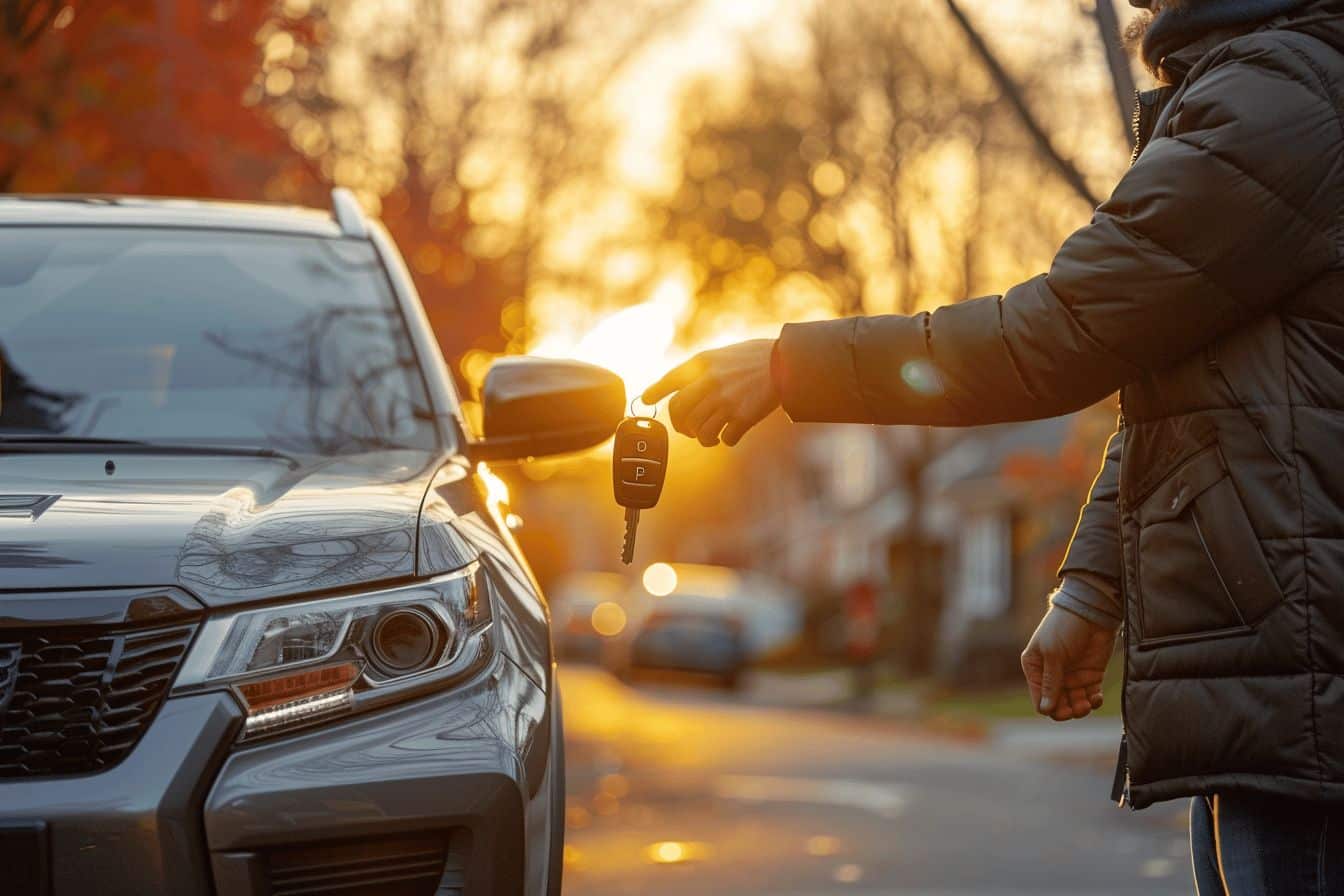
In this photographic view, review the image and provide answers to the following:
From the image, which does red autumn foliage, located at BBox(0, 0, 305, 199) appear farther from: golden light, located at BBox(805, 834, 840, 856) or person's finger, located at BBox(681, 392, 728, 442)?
person's finger, located at BBox(681, 392, 728, 442)

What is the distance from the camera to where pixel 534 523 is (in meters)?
46.6

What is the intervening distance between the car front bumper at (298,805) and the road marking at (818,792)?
21.5ft

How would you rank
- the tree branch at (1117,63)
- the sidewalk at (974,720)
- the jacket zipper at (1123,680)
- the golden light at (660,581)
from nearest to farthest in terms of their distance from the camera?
the jacket zipper at (1123,680) < the tree branch at (1117,63) < the sidewalk at (974,720) < the golden light at (660,581)

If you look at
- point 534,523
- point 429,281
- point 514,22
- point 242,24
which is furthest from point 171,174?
point 534,523

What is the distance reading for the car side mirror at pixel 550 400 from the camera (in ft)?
13.4

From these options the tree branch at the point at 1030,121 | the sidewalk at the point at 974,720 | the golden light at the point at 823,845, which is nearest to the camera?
the golden light at the point at 823,845

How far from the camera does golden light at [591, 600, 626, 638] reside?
135 ft

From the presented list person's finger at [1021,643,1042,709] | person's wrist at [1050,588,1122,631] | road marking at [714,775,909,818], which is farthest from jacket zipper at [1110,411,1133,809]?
road marking at [714,775,909,818]

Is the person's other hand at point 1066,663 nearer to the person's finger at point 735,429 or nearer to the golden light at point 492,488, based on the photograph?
the person's finger at point 735,429

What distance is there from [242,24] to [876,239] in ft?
66.2

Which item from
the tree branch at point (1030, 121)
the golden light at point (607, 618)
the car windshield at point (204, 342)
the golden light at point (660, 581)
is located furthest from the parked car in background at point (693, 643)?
the car windshield at point (204, 342)

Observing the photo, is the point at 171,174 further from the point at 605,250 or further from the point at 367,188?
the point at 605,250

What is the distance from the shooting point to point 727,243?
27.9 metres

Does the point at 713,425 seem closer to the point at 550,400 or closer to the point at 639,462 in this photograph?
the point at 639,462
